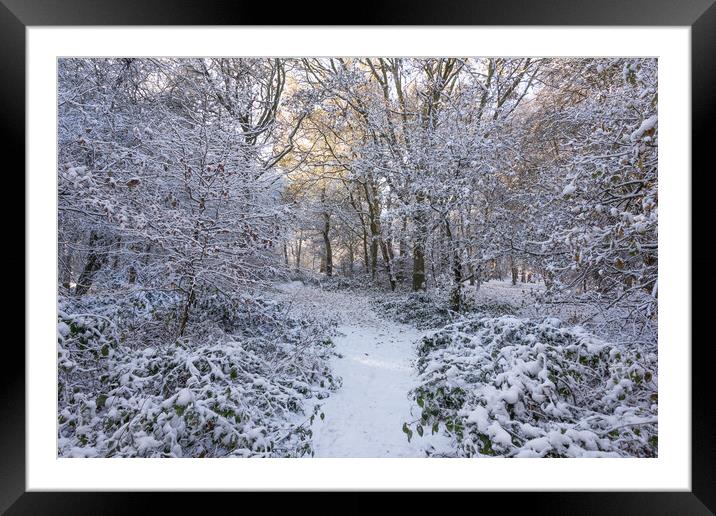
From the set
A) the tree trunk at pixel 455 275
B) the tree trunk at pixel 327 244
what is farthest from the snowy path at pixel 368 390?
the tree trunk at pixel 327 244

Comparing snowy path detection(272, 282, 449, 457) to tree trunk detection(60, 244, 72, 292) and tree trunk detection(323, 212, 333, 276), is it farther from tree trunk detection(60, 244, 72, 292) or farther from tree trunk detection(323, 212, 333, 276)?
tree trunk detection(60, 244, 72, 292)

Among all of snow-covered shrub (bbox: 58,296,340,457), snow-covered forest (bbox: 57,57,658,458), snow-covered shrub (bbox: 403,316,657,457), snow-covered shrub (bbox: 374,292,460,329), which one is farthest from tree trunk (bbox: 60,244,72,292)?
snow-covered shrub (bbox: 374,292,460,329)

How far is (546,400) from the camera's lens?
1.74 m

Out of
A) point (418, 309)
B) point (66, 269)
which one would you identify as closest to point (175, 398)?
point (66, 269)

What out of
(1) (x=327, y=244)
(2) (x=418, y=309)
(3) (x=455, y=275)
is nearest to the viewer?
(3) (x=455, y=275)

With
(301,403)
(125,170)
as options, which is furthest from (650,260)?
(125,170)

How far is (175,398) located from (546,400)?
2.42 meters

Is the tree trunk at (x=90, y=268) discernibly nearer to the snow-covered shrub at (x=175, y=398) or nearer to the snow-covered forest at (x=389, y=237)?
the snow-covered forest at (x=389, y=237)

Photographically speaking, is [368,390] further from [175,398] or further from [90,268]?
[90,268]

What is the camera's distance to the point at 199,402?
1.72 metres

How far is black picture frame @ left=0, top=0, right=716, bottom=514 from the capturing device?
1.21m
